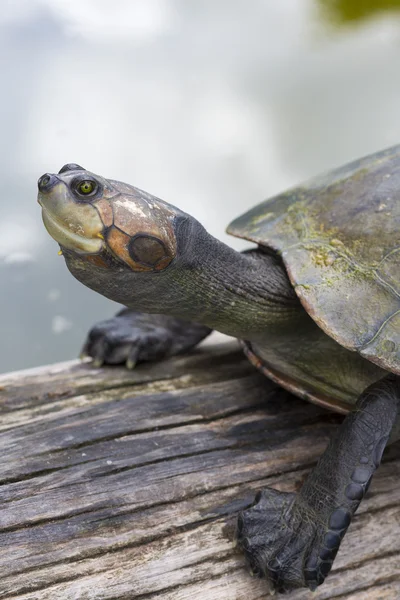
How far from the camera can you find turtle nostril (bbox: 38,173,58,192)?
89 centimetres

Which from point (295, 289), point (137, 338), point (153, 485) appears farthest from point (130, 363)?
point (295, 289)

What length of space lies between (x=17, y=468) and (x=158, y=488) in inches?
13.0

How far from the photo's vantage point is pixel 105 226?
0.91m

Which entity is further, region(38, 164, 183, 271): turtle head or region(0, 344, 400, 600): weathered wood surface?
region(0, 344, 400, 600): weathered wood surface

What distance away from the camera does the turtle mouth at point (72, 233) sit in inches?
35.4

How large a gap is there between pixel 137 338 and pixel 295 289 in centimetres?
66

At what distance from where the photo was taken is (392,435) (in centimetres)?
116

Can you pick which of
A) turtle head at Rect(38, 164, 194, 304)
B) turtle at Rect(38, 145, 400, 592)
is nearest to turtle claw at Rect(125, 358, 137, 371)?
turtle at Rect(38, 145, 400, 592)

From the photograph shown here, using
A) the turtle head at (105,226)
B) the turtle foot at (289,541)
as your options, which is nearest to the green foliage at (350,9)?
the turtle head at (105,226)

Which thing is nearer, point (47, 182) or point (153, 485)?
point (47, 182)

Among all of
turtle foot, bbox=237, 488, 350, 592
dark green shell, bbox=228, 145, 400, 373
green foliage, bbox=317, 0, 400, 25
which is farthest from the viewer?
green foliage, bbox=317, 0, 400, 25

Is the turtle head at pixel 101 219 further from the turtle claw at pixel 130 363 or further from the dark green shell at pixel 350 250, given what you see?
the turtle claw at pixel 130 363

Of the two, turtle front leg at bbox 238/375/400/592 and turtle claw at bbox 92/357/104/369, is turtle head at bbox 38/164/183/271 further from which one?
turtle claw at bbox 92/357/104/369

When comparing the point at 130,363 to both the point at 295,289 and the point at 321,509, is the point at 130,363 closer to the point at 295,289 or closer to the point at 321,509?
the point at 295,289
